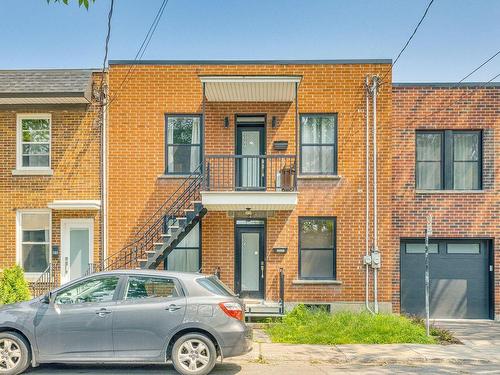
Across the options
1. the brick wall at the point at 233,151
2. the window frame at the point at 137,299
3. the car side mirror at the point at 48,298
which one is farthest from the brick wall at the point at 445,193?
the car side mirror at the point at 48,298

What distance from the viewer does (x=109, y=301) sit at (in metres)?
8.23

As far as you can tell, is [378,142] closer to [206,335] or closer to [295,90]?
[295,90]

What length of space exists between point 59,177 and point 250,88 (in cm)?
595

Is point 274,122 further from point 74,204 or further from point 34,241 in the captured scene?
point 34,241

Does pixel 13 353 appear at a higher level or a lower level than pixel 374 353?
higher

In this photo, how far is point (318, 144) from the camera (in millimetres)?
14234

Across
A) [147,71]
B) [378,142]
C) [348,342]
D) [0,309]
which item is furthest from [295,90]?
[0,309]

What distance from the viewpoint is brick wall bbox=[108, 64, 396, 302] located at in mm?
14055

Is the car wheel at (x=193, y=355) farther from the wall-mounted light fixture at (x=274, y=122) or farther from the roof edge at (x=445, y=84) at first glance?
the roof edge at (x=445, y=84)

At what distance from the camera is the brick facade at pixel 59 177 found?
14.2 meters

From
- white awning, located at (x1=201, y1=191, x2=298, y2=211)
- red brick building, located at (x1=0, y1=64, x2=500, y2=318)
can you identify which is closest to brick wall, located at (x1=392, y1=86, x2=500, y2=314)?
red brick building, located at (x1=0, y1=64, x2=500, y2=318)

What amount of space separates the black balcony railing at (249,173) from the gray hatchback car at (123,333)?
18.5 feet

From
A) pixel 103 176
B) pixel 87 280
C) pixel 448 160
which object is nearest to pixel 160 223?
pixel 103 176

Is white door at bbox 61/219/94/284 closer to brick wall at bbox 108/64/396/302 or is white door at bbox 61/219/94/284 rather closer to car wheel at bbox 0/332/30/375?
brick wall at bbox 108/64/396/302
